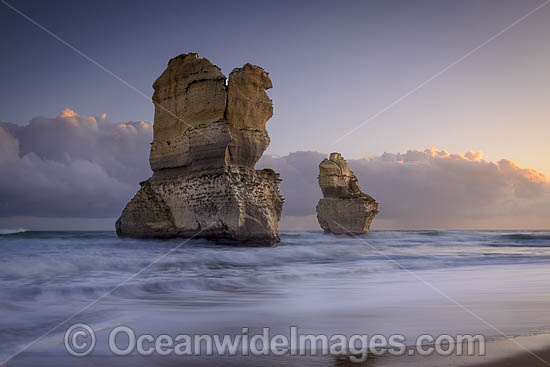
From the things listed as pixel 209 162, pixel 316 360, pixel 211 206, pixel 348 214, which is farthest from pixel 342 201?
pixel 316 360

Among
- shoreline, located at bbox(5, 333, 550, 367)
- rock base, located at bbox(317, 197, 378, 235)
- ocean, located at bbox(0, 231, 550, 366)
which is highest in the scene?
rock base, located at bbox(317, 197, 378, 235)

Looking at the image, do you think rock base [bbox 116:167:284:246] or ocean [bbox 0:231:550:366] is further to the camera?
rock base [bbox 116:167:284:246]

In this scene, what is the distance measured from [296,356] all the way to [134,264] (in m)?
8.86

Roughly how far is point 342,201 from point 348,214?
142 centimetres

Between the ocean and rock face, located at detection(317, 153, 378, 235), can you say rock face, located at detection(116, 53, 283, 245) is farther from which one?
rock face, located at detection(317, 153, 378, 235)

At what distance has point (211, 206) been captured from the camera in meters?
15.6

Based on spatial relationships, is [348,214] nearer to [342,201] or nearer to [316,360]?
[342,201]

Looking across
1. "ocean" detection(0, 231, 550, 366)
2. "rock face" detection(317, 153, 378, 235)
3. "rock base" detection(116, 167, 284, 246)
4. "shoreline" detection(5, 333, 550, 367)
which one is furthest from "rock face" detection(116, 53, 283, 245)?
"rock face" detection(317, 153, 378, 235)

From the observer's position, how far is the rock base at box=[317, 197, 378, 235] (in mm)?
35219

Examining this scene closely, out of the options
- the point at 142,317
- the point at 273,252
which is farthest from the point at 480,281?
the point at 273,252

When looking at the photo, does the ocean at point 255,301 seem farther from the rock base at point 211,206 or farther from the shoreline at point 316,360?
the rock base at point 211,206

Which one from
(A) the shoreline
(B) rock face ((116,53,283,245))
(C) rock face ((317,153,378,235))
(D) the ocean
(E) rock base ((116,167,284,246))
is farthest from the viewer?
(C) rock face ((317,153,378,235))

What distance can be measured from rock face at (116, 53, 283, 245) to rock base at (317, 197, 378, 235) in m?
18.2

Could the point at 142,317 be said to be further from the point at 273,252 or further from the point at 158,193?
the point at 158,193
